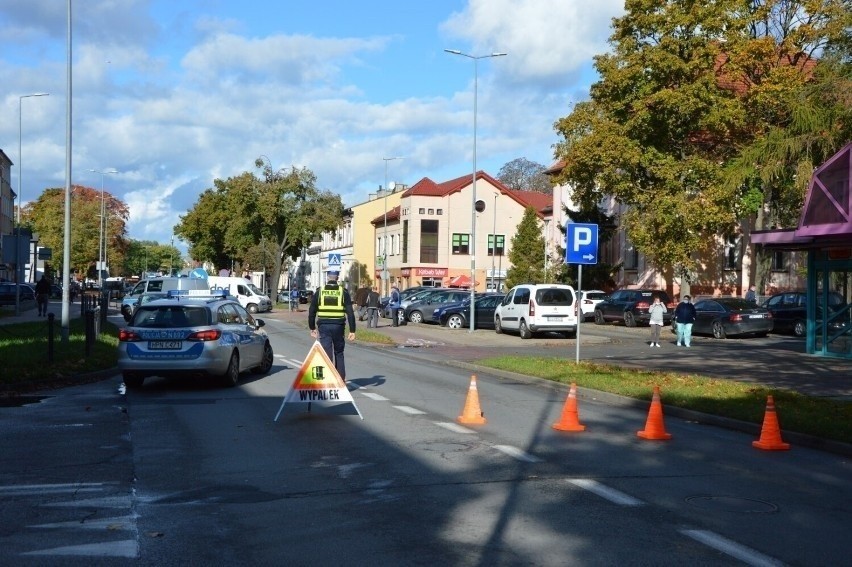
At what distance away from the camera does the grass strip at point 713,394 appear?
1231 cm

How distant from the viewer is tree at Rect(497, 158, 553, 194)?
12469cm

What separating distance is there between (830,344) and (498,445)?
682 inches

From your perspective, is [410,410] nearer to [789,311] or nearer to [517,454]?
[517,454]

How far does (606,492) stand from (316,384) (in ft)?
17.0

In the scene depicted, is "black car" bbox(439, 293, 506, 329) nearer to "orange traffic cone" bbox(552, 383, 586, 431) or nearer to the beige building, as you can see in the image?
"orange traffic cone" bbox(552, 383, 586, 431)

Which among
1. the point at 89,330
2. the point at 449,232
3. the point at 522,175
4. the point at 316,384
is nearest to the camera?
the point at 316,384

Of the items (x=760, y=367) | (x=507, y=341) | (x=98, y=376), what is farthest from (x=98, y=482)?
(x=507, y=341)

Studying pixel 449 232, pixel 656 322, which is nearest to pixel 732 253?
pixel 656 322

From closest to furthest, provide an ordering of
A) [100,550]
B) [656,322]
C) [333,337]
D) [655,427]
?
[100,550] → [655,427] → [333,337] → [656,322]

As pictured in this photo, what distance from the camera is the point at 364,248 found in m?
96.3

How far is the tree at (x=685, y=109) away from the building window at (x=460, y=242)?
129 ft

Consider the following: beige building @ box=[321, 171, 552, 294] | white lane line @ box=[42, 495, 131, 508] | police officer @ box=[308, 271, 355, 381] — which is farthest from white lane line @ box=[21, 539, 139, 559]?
beige building @ box=[321, 171, 552, 294]

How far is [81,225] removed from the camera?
9769 centimetres

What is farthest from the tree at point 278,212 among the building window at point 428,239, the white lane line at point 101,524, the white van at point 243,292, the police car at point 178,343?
the white lane line at point 101,524
